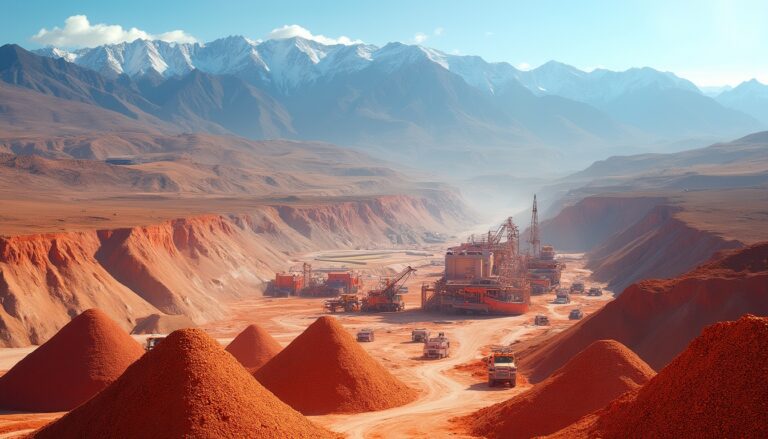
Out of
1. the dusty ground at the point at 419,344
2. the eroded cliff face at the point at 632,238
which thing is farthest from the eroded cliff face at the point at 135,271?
the eroded cliff face at the point at 632,238

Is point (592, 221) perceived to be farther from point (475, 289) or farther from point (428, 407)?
point (428, 407)

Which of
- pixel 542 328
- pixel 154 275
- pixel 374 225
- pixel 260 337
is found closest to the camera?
pixel 260 337

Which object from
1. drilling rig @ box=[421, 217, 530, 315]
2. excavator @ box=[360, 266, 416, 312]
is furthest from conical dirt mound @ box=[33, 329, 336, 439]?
excavator @ box=[360, 266, 416, 312]

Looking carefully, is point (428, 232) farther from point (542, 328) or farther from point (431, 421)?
point (431, 421)

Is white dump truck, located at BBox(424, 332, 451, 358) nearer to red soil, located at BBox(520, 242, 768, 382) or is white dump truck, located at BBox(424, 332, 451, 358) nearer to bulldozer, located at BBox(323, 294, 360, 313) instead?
red soil, located at BBox(520, 242, 768, 382)

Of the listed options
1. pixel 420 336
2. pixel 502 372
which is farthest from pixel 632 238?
pixel 502 372

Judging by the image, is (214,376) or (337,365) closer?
(214,376)

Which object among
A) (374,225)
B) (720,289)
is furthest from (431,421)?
(374,225)
